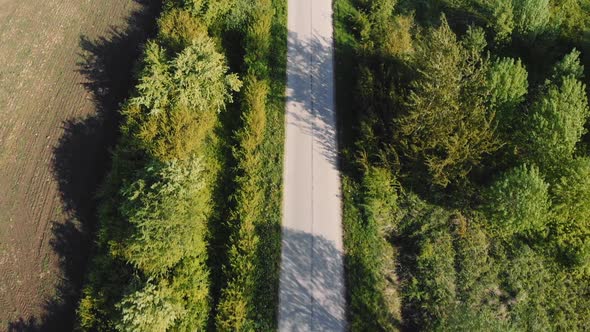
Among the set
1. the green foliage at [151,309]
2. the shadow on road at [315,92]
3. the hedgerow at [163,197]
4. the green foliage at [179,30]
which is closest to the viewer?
the green foliage at [151,309]

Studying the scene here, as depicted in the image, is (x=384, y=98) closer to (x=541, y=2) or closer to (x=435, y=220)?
(x=435, y=220)

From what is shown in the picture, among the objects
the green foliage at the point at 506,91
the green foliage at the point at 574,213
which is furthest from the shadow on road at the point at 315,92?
the green foliage at the point at 574,213

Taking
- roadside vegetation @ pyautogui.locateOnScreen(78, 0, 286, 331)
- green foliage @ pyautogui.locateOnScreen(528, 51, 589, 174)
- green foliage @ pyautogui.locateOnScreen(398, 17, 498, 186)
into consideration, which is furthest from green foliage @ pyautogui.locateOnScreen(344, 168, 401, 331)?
green foliage @ pyautogui.locateOnScreen(528, 51, 589, 174)

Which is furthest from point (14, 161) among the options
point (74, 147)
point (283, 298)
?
point (283, 298)

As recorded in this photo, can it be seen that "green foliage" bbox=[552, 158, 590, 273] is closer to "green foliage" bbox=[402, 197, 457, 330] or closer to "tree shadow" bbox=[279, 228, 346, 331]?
"green foliage" bbox=[402, 197, 457, 330]

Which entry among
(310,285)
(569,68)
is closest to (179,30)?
(310,285)

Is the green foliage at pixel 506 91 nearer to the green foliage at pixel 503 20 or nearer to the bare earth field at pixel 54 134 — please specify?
the green foliage at pixel 503 20
